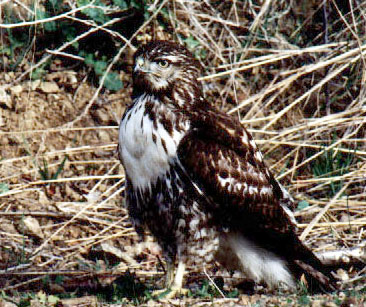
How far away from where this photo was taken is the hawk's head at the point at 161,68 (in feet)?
14.5

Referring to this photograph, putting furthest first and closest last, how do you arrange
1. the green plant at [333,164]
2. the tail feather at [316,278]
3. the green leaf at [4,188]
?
the green plant at [333,164]
the green leaf at [4,188]
the tail feather at [316,278]

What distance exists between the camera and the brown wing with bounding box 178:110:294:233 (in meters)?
4.24

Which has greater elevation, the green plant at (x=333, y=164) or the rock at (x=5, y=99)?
the rock at (x=5, y=99)

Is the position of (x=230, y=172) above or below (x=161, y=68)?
below

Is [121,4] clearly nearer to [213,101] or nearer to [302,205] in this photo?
[213,101]

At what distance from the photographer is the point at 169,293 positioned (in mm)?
4418

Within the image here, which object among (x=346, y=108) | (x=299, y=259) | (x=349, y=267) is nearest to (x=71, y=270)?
(x=299, y=259)

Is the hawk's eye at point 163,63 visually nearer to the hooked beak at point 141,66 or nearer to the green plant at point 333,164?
the hooked beak at point 141,66

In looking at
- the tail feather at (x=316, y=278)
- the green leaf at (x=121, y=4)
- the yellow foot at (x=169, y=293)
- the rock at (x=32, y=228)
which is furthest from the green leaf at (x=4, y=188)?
the tail feather at (x=316, y=278)

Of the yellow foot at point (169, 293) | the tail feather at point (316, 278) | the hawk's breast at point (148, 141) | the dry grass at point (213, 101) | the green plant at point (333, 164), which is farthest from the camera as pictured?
the green plant at point (333, 164)

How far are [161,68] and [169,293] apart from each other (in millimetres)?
1310

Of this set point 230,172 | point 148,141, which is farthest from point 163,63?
point 230,172

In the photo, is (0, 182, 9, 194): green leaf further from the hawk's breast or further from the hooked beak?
the hooked beak

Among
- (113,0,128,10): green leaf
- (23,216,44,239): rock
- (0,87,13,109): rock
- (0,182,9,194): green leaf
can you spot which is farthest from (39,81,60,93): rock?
(23,216,44,239): rock
